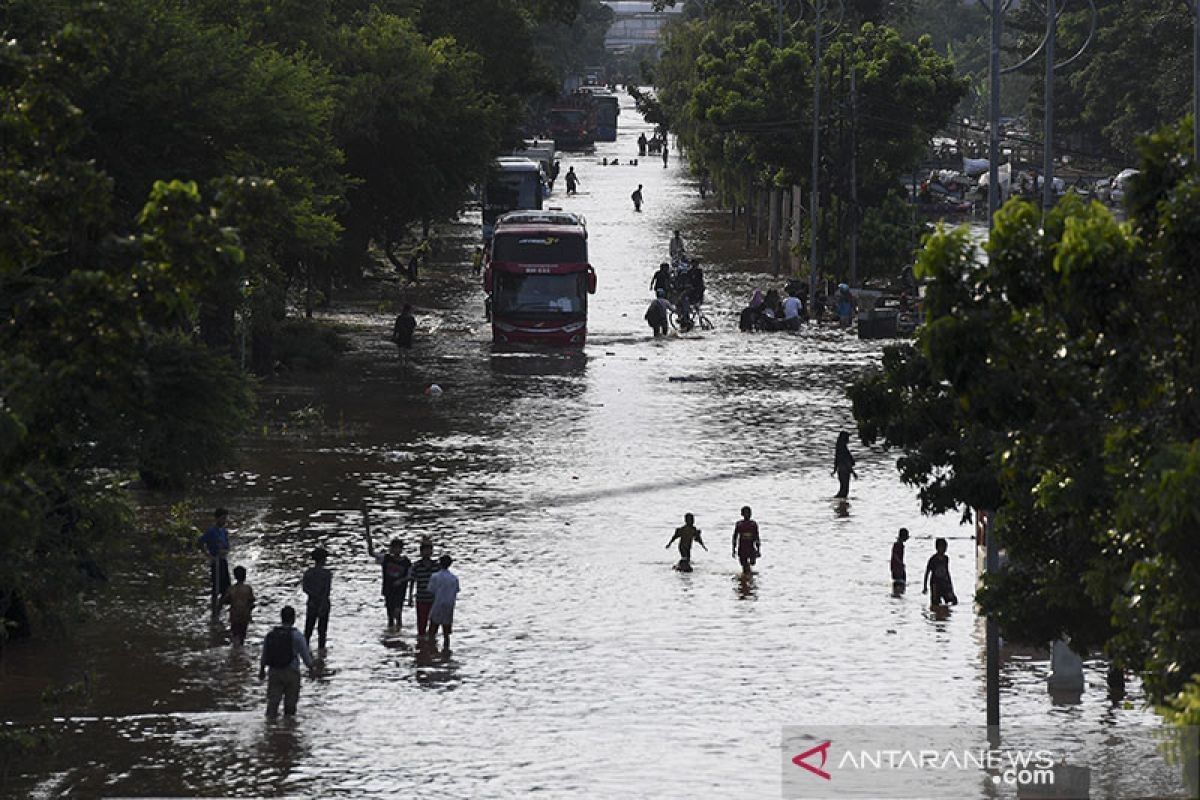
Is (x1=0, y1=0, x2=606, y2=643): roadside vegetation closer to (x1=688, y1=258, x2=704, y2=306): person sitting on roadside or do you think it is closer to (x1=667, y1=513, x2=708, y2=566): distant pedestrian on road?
(x1=667, y1=513, x2=708, y2=566): distant pedestrian on road

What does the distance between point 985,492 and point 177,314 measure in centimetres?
697

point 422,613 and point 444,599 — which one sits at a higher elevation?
point 444,599

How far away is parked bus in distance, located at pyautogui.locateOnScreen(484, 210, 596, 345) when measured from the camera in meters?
52.6

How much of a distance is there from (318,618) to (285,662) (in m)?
3.13

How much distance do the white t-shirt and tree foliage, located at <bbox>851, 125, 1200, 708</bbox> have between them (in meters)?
42.0

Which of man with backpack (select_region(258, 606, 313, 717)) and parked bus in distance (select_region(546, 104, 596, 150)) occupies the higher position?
parked bus in distance (select_region(546, 104, 596, 150))

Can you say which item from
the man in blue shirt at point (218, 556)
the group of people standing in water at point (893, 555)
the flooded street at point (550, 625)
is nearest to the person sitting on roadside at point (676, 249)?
the flooded street at point (550, 625)

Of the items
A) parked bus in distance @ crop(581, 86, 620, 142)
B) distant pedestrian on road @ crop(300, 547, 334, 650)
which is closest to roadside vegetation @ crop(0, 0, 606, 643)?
distant pedestrian on road @ crop(300, 547, 334, 650)

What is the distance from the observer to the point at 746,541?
28.3 m

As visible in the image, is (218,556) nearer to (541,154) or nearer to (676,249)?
(676,249)

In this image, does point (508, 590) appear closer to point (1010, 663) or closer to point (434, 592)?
point (434, 592)

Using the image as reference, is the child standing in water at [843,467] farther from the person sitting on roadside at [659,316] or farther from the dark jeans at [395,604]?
the person sitting on roadside at [659,316]

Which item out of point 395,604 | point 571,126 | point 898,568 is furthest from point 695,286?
point 571,126

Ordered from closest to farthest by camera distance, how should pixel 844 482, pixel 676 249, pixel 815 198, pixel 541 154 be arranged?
pixel 844 482 → pixel 815 198 → pixel 676 249 → pixel 541 154
